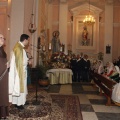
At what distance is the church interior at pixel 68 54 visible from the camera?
220 inches

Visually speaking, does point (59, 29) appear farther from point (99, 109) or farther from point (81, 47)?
point (99, 109)

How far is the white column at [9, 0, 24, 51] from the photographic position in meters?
7.62

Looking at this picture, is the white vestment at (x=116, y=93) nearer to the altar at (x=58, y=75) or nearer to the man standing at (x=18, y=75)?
the man standing at (x=18, y=75)

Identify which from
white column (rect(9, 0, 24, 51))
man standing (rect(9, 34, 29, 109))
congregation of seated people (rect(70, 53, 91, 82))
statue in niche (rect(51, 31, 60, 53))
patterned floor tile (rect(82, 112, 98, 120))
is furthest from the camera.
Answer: statue in niche (rect(51, 31, 60, 53))

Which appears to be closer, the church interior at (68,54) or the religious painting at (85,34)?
the church interior at (68,54)

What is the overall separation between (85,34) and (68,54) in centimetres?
212

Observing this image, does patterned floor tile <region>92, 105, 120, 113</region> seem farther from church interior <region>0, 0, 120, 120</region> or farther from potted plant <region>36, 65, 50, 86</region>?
potted plant <region>36, 65, 50, 86</region>

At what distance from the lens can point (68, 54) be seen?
14.9 m

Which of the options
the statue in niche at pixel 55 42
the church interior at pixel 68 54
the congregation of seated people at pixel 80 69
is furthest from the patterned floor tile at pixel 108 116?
the statue in niche at pixel 55 42

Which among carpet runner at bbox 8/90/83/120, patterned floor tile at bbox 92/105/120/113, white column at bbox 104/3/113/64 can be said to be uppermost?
white column at bbox 104/3/113/64

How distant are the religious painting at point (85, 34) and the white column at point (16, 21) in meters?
8.56

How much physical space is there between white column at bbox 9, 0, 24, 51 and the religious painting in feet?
28.1

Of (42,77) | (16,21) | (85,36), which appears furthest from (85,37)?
(16,21)

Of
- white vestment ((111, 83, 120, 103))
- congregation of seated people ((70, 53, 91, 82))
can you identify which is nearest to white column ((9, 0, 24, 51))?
white vestment ((111, 83, 120, 103))
